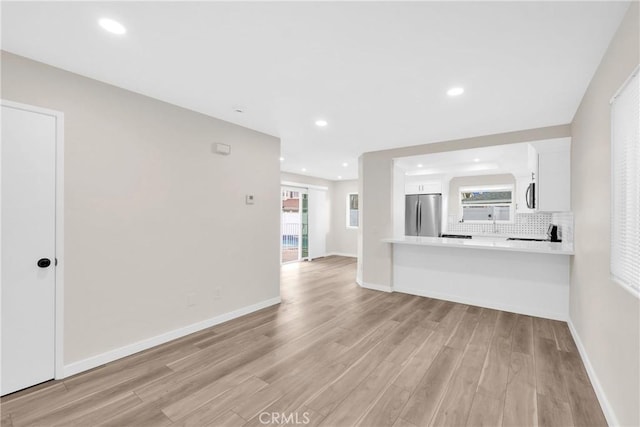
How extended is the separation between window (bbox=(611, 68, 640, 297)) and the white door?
383 centimetres

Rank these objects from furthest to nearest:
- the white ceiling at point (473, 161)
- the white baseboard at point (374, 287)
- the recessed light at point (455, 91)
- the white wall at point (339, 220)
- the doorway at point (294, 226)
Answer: the white wall at point (339, 220) → the doorway at point (294, 226) → the white baseboard at point (374, 287) → the white ceiling at point (473, 161) → the recessed light at point (455, 91)

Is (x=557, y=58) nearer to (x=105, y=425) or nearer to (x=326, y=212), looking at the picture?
(x=105, y=425)

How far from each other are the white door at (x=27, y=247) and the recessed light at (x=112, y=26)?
0.98 m

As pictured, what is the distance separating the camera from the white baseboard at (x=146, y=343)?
2377 mm

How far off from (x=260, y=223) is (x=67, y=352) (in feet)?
7.57

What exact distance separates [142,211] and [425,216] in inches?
222

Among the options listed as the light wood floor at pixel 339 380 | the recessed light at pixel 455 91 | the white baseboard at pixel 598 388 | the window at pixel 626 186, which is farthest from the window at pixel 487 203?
the window at pixel 626 186

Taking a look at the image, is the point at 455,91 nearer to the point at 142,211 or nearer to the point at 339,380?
the point at 339,380

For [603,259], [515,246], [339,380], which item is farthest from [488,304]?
[339,380]

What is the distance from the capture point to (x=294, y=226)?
886 cm

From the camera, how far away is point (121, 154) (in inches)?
104

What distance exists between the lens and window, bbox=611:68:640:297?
1488 mm

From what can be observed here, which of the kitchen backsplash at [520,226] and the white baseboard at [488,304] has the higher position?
the kitchen backsplash at [520,226]

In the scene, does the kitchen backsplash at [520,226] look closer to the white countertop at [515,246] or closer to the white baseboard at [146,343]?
the white countertop at [515,246]
